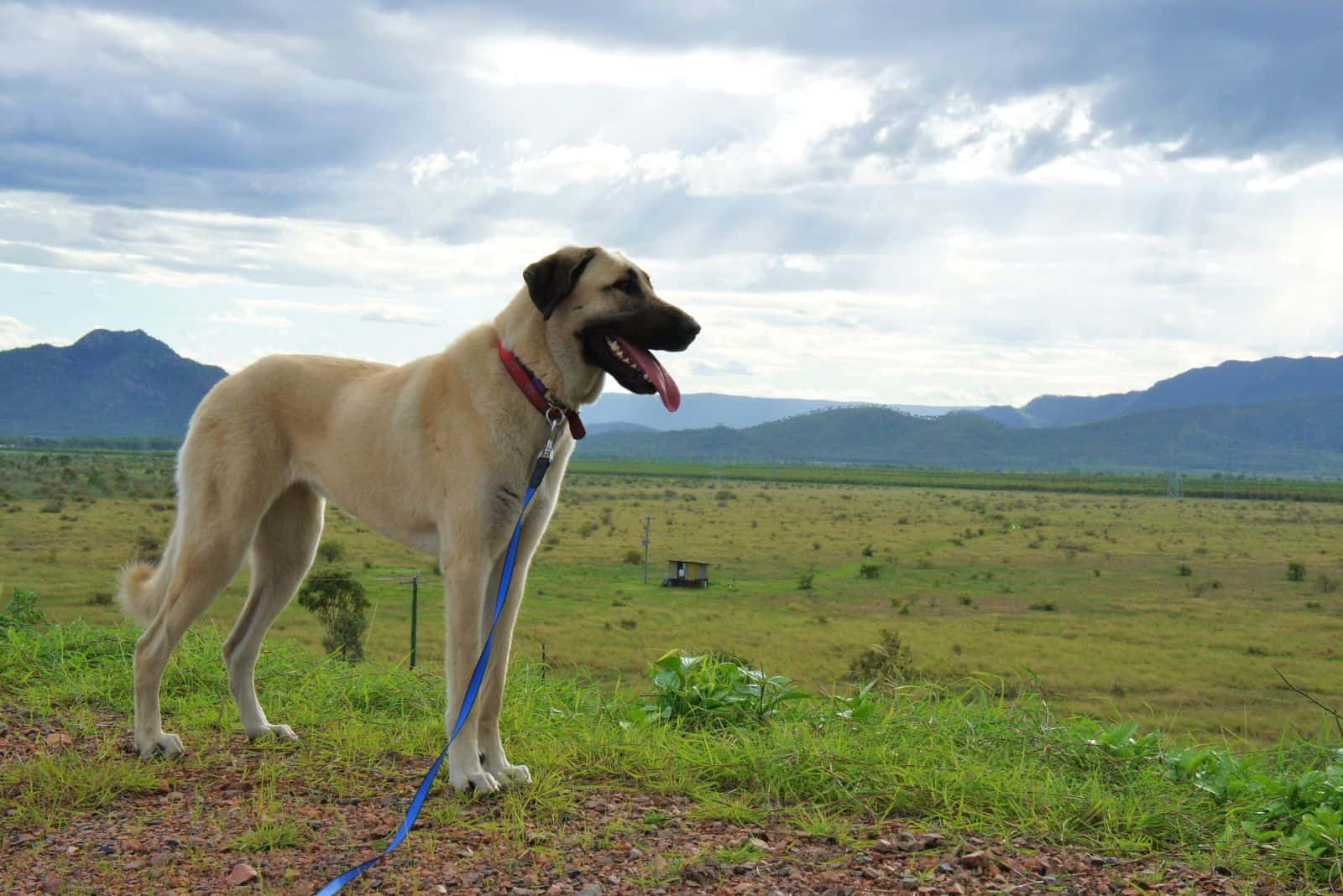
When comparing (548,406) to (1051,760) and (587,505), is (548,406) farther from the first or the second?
(587,505)

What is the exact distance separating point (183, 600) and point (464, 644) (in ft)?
6.08

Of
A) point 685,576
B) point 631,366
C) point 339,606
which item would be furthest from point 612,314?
point 685,576

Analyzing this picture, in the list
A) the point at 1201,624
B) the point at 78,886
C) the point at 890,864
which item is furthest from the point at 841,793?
the point at 1201,624

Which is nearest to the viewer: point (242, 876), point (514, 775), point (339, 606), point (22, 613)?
point (242, 876)

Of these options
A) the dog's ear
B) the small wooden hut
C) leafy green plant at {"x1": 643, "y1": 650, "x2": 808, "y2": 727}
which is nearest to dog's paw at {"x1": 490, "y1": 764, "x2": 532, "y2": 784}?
leafy green plant at {"x1": 643, "y1": 650, "x2": 808, "y2": 727}

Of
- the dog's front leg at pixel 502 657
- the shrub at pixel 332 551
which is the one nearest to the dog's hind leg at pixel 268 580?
the dog's front leg at pixel 502 657

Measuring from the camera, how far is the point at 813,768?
17.6 ft

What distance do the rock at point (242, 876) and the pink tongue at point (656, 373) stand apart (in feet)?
8.42

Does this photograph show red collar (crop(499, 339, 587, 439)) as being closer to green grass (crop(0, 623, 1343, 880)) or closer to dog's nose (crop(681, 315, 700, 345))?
dog's nose (crop(681, 315, 700, 345))

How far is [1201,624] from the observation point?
51.8 metres

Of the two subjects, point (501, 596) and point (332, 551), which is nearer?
point (501, 596)

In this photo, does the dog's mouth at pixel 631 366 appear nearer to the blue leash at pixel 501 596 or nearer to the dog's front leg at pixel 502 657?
the blue leash at pixel 501 596

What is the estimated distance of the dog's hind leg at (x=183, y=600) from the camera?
6.05 m

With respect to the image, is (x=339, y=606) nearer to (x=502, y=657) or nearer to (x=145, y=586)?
(x=145, y=586)
